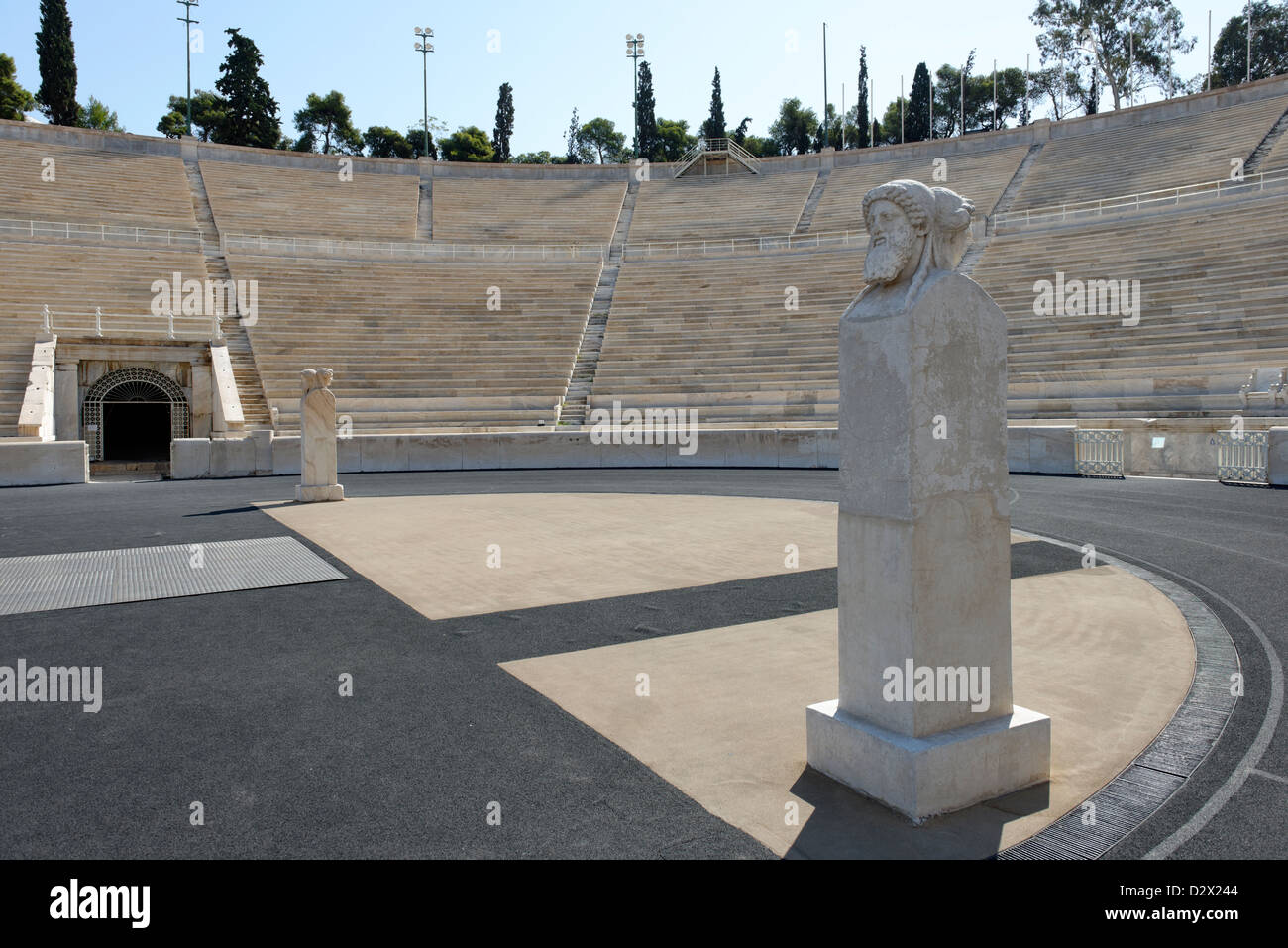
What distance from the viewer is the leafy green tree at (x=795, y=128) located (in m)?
80.0

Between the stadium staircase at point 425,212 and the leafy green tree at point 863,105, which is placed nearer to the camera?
the stadium staircase at point 425,212

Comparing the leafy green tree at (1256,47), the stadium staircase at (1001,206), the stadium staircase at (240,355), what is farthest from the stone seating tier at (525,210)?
the leafy green tree at (1256,47)

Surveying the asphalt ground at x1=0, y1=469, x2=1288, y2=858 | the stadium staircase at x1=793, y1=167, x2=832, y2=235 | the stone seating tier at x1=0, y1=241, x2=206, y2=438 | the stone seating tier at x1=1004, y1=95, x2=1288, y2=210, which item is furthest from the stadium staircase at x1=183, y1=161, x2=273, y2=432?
the stone seating tier at x1=1004, y1=95, x2=1288, y2=210

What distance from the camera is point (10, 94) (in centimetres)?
A: 5356

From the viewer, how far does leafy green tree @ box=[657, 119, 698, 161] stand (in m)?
81.1

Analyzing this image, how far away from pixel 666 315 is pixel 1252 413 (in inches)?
689

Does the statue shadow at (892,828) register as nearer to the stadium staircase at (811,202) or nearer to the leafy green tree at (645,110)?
the stadium staircase at (811,202)

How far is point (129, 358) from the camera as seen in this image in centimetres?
2297

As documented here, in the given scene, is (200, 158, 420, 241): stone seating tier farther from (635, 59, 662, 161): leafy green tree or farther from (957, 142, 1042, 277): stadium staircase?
(635, 59, 662, 161): leafy green tree

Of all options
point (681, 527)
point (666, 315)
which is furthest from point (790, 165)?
point (681, 527)

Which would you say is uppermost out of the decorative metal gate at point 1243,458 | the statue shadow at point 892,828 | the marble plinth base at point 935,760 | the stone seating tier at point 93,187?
the stone seating tier at point 93,187

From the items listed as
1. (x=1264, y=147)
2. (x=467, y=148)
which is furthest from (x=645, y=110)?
(x=1264, y=147)

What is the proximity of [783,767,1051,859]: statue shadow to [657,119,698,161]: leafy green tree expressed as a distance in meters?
82.4

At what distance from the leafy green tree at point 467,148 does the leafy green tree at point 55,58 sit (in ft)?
88.7
